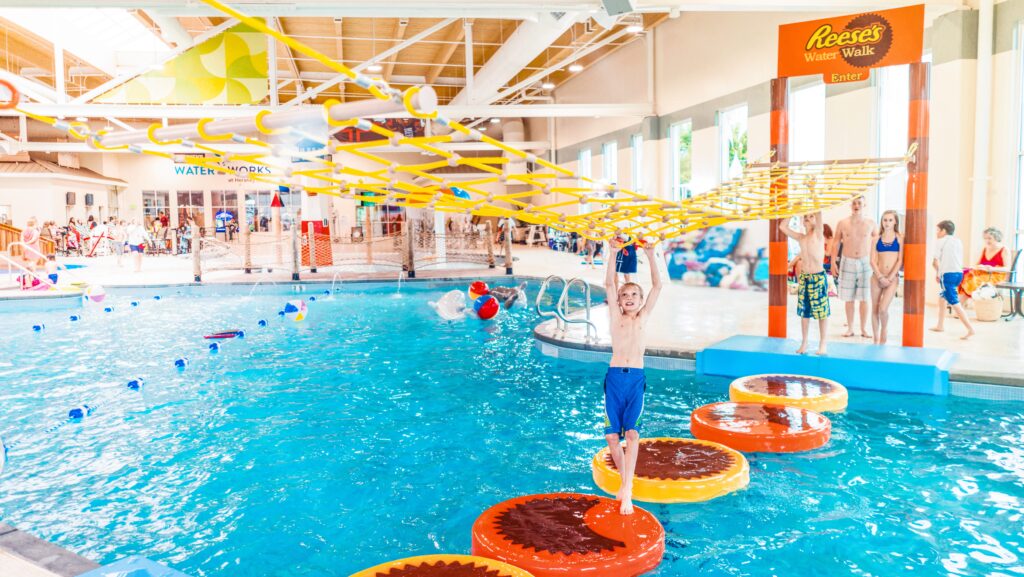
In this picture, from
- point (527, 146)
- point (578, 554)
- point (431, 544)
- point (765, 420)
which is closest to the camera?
point (578, 554)

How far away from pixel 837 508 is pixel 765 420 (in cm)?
132

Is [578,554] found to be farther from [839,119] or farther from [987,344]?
[839,119]

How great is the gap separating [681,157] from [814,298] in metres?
11.4

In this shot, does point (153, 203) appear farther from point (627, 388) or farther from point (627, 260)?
point (627, 388)

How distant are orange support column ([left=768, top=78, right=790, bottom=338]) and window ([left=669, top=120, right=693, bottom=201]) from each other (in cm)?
966

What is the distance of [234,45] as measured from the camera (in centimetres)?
1394

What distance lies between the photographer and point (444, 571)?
3.29 m

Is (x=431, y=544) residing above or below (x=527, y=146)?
below

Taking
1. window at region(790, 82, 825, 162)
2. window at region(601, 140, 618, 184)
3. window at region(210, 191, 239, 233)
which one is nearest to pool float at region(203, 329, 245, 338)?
window at region(790, 82, 825, 162)

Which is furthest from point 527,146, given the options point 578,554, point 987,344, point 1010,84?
point 578,554

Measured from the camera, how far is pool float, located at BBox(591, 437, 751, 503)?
4.34 m

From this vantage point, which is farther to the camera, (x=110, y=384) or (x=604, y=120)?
(x=604, y=120)

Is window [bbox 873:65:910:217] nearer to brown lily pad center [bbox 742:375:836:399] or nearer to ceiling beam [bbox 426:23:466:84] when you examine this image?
brown lily pad center [bbox 742:375:836:399]

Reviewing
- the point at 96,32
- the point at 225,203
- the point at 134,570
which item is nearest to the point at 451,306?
the point at 134,570
